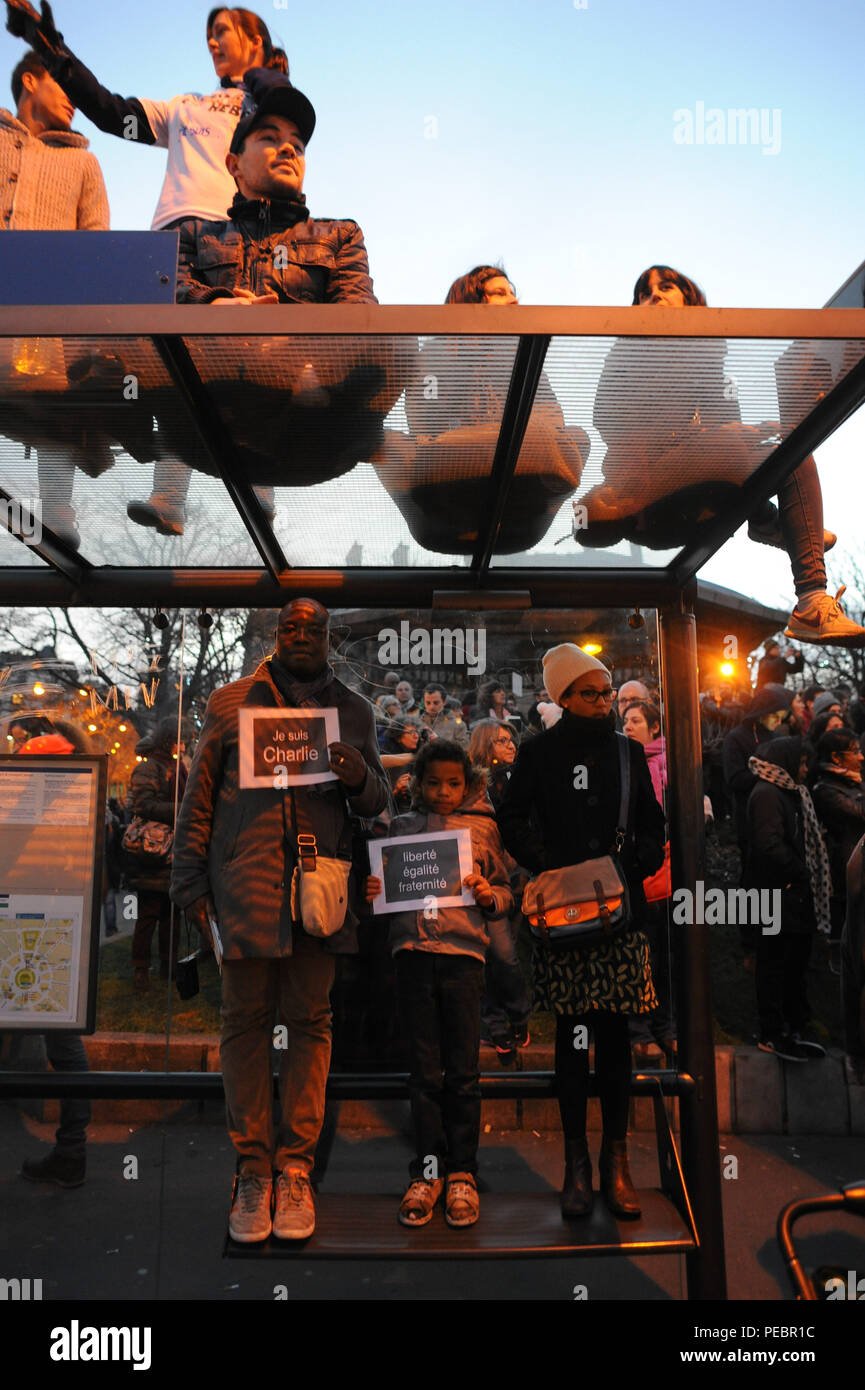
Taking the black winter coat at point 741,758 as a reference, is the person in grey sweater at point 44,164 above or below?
above

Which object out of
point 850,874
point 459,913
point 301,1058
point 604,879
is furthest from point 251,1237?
point 850,874

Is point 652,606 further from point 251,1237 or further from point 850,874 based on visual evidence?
point 251,1237

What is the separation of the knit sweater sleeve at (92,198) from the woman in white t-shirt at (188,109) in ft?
1.02

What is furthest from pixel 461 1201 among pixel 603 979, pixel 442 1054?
pixel 603 979

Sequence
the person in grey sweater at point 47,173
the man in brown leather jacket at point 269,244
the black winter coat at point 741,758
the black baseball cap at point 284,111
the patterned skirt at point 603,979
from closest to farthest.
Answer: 1. the patterned skirt at point 603,979
2. the man in brown leather jacket at point 269,244
3. the person in grey sweater at point 47,173
4. the black baseball cap at point 284,111
5. the black winter coat at point 741,758

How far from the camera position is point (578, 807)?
145 inches

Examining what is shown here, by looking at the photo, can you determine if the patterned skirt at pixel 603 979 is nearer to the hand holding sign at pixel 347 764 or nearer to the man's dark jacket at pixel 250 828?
the man's dark jacket at pixel 250 828

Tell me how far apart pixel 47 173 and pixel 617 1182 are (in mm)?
4368

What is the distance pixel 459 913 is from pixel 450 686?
3.88 feet

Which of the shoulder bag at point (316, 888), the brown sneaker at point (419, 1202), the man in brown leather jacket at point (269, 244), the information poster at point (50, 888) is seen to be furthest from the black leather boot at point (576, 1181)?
the man in brown leather jacket at point (269, 244)

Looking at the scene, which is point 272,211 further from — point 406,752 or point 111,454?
point 406,752

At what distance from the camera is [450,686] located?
14.7ft

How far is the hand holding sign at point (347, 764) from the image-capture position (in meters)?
3.36

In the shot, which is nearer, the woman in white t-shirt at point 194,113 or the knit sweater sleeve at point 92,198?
the knit sweater sleeve at point 92,198
